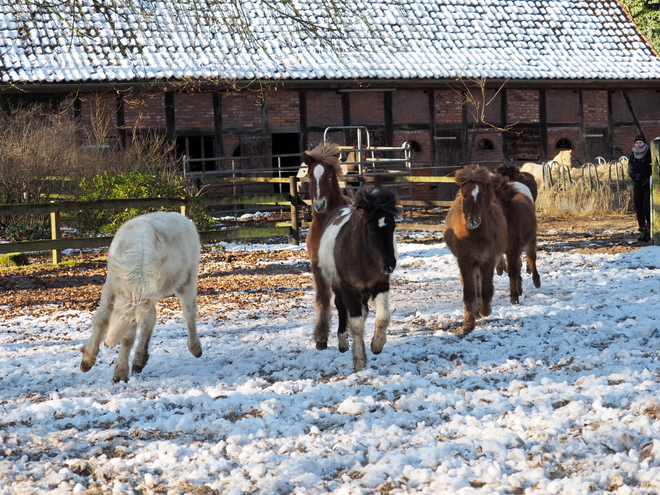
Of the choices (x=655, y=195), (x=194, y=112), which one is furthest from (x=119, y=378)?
(x=194, y=112)

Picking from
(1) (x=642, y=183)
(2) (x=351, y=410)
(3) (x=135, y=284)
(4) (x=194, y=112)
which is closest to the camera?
(2) (x=351, y=410)

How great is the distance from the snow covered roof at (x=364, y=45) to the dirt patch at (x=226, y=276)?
281 inches

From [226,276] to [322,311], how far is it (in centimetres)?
466

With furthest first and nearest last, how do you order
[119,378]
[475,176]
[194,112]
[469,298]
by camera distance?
[194,112] < [475,176] < [469,298] < [119,378]

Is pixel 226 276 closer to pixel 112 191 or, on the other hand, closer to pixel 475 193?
pixel 112 191

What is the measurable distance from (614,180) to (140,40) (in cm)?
1331

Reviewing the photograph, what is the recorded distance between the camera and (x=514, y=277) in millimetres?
8641

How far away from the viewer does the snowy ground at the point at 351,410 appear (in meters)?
4.01

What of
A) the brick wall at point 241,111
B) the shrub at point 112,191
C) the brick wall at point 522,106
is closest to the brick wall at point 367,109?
the brick wall at point 241,111

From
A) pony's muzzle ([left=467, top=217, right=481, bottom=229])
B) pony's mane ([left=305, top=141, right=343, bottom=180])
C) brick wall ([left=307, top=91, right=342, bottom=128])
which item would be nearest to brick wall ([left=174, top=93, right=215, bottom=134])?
brick wall ([left=307, top=91, right=342, bottom=128])

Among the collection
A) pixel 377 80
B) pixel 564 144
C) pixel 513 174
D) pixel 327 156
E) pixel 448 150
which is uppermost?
pixel 377 80

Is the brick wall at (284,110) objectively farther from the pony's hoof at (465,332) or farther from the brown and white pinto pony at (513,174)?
the pony's hoof at (465,332)

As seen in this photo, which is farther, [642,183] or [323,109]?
[323,109]

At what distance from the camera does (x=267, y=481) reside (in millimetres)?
3961
